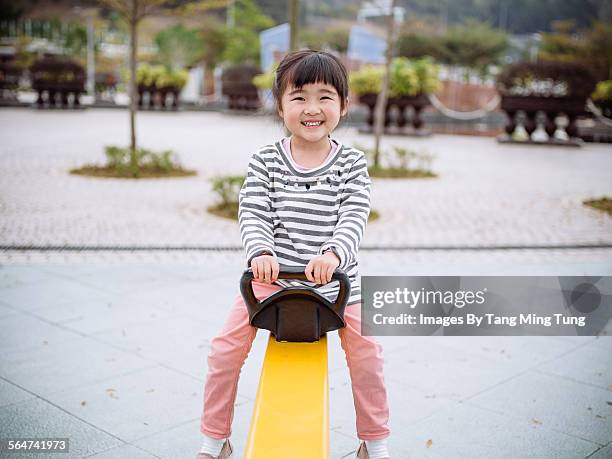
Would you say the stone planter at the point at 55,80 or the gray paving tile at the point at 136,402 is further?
the stone planter at the point at 55,80

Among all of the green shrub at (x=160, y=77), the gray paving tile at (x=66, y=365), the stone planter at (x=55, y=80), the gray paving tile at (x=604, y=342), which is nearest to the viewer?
the gray paving tile at (x=66, y=365)

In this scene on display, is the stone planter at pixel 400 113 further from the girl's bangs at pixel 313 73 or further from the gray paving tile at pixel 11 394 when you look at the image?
the girl's bangs at pixel 313 73

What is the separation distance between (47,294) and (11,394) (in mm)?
1744

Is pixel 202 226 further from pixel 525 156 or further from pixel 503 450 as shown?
pixel 525 156

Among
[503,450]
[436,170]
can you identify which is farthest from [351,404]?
[436,170]

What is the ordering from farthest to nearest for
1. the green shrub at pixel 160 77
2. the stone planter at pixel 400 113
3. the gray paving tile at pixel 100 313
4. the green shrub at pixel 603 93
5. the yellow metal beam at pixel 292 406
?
the green shrub at pixel 160 77 < the green shrub at pixel 603 93 < the stone planter at pixel 400 113 < the gray paving tile at pixel 100 313 < the yellow metal beam at pixel 292 406

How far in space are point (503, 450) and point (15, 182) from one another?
8.52 m

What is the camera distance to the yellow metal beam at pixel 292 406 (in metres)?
2.12

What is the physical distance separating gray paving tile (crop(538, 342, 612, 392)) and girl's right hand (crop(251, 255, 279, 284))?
2260 mm

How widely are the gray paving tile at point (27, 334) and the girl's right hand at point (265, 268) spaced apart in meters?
2.27

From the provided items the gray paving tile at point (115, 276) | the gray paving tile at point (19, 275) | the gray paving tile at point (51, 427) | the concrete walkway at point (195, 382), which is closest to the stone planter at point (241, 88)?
the gray paving tile at point (115, 276)

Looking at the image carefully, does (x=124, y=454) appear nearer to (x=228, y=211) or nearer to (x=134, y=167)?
(x=228, y=211)

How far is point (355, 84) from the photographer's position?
788 inches

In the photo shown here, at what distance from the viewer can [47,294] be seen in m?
5.06
